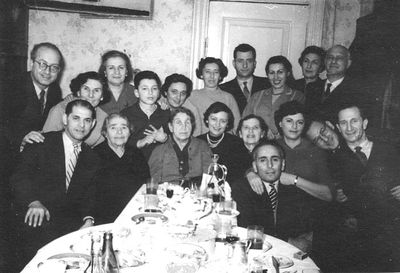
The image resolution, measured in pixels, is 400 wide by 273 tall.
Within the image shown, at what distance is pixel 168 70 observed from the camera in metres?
4.45

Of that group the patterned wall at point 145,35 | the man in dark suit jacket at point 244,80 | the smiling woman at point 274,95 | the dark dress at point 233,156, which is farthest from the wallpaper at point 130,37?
the dark dress at point 233,156

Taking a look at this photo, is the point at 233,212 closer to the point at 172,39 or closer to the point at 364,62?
the point at 364,62

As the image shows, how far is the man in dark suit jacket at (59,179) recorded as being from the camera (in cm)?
275

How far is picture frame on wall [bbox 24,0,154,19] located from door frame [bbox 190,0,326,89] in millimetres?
513

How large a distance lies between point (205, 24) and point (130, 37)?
83cm

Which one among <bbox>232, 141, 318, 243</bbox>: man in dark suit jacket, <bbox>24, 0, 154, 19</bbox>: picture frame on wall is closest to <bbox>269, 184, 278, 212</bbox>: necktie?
<bbox>232, 141, 318, 243</bbox>: man in dark suit jacket

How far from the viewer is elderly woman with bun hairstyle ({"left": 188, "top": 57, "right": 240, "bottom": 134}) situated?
3738 millimetres

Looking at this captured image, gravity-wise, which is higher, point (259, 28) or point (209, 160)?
point (259, 28)

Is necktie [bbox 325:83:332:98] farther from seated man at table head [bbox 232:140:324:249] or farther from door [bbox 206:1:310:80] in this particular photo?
seated man at table head [bbox 232:140:324:249]

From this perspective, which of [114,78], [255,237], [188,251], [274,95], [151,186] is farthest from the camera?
[274,95]

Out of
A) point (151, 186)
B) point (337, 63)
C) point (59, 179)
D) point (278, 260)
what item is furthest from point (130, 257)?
point (337, 63)

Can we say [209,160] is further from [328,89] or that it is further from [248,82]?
[328,89]

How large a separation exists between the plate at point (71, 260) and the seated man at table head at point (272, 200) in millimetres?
1199

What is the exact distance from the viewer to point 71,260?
1594 millimetres
